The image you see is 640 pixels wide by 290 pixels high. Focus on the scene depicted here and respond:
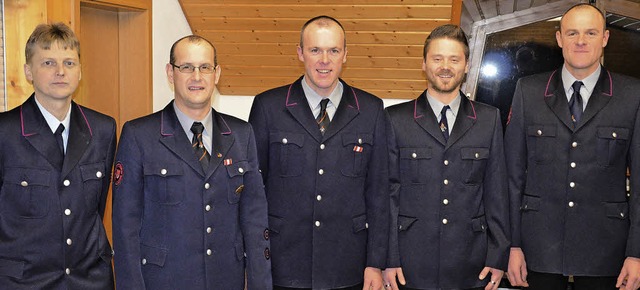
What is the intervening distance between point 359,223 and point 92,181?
1072 mm

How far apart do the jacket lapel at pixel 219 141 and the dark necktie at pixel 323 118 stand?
413 mm

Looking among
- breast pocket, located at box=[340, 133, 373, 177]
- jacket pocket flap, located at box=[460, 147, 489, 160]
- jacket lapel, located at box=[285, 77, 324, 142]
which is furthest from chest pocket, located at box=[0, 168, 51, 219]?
jacket pocket flap, located at box=[460, 147, 489, 160]

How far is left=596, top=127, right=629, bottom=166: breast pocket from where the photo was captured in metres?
3.00

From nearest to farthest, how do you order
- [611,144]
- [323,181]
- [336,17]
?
[323,181], [611,144], [336,17]

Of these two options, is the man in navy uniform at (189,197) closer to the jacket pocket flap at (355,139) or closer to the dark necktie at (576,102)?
the jacket pocket flap at (355,139)

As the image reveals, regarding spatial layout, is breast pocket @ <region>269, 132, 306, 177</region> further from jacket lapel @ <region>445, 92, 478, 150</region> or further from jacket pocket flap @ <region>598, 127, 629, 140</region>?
jacket pocket flap @ <region>598, 127, 629, 140</region>

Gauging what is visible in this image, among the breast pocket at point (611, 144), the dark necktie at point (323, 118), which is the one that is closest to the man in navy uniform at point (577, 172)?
the breast pocket at point (611, 144)

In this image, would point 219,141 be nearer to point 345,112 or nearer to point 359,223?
point 345,112

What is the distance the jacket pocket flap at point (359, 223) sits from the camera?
2926 mm

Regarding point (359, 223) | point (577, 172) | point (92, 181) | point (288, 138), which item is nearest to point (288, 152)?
point (288, 138)

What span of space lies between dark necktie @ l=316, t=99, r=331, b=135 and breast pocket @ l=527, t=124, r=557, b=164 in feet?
2.96

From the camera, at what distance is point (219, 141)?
266 cm

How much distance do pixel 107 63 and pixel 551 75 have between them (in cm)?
306

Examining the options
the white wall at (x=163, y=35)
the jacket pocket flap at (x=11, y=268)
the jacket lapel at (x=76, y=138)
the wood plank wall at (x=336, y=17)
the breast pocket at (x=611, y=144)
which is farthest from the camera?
the wood plank wall at (x=336, y=17)
